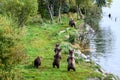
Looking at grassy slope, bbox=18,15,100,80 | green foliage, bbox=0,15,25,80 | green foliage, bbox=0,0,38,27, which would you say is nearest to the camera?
green foliage, bbox=0,15,25,80

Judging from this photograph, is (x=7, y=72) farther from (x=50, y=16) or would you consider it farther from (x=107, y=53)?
(x=50, y=16)

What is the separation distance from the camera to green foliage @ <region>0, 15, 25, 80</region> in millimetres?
22922

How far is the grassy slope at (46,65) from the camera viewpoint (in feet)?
93.0

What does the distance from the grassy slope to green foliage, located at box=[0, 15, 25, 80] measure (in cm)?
378

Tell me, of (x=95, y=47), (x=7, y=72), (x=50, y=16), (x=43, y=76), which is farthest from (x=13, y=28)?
(x=50, y=16)

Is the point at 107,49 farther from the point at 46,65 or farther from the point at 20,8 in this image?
the point at 46,65

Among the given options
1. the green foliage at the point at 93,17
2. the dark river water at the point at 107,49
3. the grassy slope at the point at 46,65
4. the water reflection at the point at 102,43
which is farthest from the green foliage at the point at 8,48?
the green foliage at the point at 93,17

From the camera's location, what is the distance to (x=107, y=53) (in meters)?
46.7

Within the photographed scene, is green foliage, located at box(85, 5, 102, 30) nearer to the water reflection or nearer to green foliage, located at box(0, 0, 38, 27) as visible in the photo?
the water reflection

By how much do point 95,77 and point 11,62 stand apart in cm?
810

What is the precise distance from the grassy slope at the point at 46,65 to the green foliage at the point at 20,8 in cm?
212

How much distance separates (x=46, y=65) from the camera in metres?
31.6

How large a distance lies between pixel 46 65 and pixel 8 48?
8.87 metres

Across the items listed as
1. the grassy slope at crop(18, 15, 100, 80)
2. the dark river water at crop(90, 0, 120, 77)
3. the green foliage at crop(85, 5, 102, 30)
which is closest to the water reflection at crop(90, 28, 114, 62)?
the dark river water at crop(90, 0, 120, 77)
